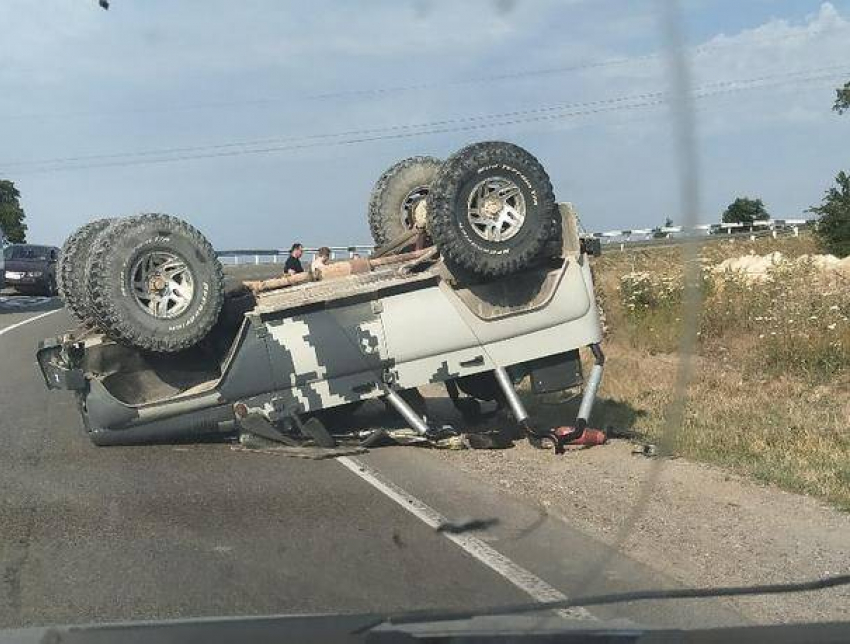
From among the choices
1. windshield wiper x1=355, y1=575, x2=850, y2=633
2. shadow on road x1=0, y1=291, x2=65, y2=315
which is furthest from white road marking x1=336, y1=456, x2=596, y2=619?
shadow on road x1=0, y1=291, x2=65, y2=315

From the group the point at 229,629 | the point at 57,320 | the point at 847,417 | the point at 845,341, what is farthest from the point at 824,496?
→ the point at 57,320

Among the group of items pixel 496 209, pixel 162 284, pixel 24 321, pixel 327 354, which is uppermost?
pixel 496 209

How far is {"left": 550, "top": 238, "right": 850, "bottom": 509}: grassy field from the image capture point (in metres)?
9.44

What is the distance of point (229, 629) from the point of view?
361 centimetres

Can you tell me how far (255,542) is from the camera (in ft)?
21.9

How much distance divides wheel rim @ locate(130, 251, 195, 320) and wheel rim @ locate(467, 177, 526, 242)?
2.65 metres

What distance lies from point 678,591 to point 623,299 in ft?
42.1

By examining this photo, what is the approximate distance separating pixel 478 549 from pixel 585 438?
356cm

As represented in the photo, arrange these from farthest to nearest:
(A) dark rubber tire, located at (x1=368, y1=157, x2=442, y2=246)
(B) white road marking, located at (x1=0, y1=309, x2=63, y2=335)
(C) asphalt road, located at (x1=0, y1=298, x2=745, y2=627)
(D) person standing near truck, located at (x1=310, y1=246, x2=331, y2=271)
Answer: (B) white road marking, located at (x1=0, y1=309, x2=63, y2=335), (A) dark rubber tire, located at (x1=368, y1=157, x2=442, y2=246), (D) person standing near truck, located at (x1=310, y1=246, x2=331, y2=271), (C) asphalt road, located at (x1=0, y1=298, x2=745, y2=627)

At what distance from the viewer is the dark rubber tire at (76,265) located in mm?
10078

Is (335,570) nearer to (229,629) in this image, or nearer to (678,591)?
(678,591)

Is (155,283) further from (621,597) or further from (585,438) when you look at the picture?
(621,597)

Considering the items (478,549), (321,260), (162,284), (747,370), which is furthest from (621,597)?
(747,370)

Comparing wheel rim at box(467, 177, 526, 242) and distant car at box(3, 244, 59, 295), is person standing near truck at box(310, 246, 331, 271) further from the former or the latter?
distant car at box(3, 244, 59, 295)
